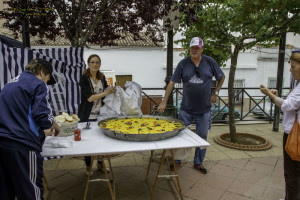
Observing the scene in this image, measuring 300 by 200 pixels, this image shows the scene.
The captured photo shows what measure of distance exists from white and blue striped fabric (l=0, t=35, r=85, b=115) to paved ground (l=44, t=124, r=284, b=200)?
3.74 ft

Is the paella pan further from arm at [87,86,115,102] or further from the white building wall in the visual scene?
the white building wall

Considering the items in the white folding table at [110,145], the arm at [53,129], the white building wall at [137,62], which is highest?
the white building wall at [137,62]

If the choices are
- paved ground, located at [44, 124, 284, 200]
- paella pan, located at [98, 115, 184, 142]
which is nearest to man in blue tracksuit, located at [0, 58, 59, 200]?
paella pan, located at [98, 115, 184, 142]

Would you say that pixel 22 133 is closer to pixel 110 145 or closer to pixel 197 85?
pixel 110 145

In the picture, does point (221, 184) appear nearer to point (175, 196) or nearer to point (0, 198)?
point (175, 196)

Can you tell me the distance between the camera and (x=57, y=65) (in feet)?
11.9

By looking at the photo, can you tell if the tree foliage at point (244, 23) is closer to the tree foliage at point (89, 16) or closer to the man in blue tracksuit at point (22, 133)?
the tree foliage at point (89, 16)

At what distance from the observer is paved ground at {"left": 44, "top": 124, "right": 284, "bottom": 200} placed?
3055 millimetres

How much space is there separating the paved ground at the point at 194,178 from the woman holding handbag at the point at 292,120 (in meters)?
0.63

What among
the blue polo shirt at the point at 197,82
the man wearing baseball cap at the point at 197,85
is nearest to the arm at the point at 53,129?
the man wearing baseball cap at the point at 197,85

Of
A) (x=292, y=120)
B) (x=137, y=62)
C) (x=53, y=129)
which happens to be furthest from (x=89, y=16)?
(x=137, y=62)

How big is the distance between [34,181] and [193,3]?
349 cm

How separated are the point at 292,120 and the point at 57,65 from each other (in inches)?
129

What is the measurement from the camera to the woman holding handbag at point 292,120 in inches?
89.0
